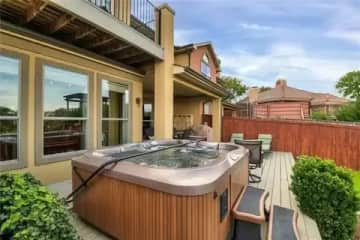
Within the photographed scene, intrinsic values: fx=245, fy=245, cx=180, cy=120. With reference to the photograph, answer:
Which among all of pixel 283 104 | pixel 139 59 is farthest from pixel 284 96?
pixel 139 59

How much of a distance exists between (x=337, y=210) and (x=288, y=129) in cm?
830

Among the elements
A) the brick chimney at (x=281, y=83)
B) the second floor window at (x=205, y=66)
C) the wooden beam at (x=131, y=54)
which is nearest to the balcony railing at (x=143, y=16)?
the wooden beam at (x=131, y=54)

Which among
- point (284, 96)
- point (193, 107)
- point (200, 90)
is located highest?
point (284, 96)

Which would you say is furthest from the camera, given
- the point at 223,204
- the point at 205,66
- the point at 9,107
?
the point at 205,66

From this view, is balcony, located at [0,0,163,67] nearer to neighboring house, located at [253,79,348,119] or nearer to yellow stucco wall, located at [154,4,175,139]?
yellow stucco wall, located at [154,4,175,139]

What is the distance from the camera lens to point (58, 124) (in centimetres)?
514

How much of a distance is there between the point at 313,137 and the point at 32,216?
11.6 metres

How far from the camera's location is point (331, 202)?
3.90m

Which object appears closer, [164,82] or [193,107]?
[164,82]

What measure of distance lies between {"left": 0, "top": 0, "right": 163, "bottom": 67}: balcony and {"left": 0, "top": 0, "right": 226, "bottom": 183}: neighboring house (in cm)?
2

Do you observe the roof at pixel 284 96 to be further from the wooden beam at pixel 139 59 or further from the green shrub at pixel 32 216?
the green shrub at pixel 32 216

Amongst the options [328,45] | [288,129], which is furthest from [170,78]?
[328,45]

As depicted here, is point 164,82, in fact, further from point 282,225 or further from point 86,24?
point 282,225

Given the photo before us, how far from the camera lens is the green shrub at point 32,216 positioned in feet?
5.97
